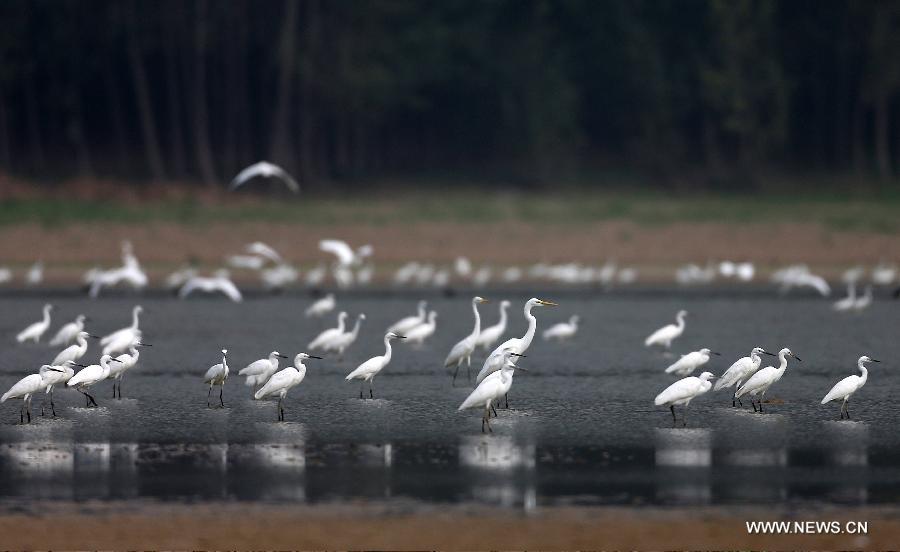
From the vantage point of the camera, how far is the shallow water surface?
13.7 metres

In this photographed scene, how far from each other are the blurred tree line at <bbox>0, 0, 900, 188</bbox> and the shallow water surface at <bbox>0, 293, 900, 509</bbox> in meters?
32.0

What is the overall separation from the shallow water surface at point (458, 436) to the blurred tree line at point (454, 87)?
32.0m

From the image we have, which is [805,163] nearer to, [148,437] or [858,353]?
[858,353]

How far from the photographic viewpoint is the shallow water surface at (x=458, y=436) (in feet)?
45.0

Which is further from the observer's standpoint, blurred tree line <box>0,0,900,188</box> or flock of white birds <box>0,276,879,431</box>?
blurred tree line <box>0,0,900,188</box>

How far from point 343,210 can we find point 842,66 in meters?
25.8

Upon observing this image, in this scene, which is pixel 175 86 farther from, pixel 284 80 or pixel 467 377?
A: pixel 467 377

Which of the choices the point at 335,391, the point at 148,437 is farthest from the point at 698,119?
the point at 148,437

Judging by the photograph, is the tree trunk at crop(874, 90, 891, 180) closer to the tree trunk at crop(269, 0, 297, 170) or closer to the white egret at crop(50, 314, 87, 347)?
the tree trunk at crop(269, 0, 297, 170)

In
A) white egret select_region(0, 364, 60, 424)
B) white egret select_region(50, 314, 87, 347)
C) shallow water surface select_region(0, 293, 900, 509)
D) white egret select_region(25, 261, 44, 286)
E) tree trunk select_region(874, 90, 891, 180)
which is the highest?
tree trunk select_region(874, 90, 891, 180)

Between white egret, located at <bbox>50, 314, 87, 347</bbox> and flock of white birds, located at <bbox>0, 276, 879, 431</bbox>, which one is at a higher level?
white egret, located at <bbox>50, 314, 87, 347</bbox>

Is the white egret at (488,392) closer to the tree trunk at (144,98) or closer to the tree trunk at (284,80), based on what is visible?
the tree trunk at (284,80)

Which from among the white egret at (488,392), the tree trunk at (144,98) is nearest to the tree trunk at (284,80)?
the tree trunk at (144,98)

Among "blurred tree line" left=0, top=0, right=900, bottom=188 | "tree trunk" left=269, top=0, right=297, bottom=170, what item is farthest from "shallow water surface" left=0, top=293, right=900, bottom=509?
"blurred tree line" left=0, top=0, right=900, bottom=188
